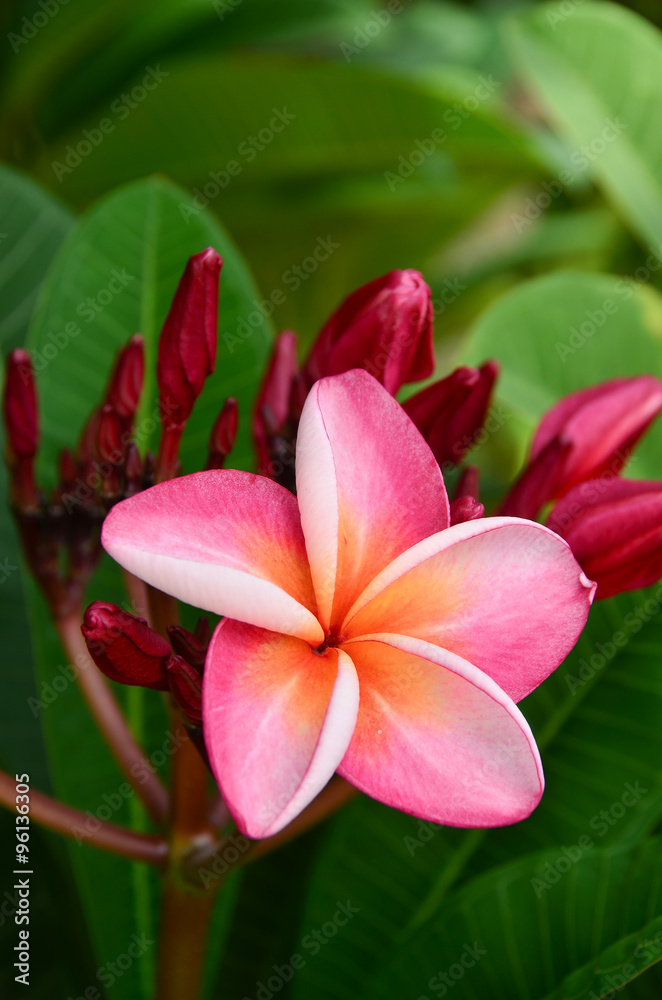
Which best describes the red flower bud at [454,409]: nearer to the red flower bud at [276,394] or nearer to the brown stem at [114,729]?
the red flower bud at [276,394]

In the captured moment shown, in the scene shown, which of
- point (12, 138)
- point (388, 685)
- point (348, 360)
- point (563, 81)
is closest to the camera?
point (388, 685)

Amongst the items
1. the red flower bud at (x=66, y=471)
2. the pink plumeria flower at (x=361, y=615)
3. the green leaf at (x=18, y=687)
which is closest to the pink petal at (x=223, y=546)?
the pink plumeria flower at (x=361, y=615)

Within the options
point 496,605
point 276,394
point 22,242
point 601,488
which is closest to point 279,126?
point 22,242

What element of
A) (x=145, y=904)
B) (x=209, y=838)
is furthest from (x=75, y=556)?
(x=145, y=904)

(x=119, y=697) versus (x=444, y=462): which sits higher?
(x=444, y=462)

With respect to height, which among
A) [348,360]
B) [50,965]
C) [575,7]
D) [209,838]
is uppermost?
[575,7]

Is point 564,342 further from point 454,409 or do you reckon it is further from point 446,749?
point 446,749

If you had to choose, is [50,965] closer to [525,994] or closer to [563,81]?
[525,994]
